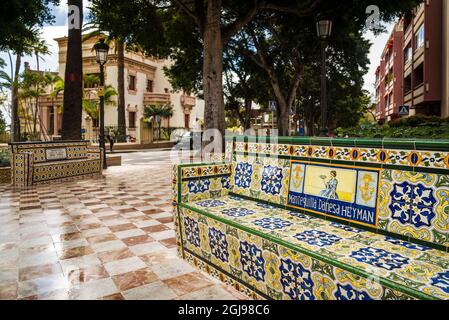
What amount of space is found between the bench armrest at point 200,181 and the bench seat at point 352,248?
0.39m

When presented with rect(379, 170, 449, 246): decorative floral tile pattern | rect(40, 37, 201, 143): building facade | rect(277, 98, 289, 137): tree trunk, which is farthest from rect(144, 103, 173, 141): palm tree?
rect(379, 170, 449, 246): decorative floral tile pattern

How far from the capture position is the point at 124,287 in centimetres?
283

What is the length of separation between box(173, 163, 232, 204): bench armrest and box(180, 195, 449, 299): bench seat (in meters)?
0.39

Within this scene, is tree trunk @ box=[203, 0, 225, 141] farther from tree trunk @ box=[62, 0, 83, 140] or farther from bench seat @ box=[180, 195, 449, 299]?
bench seat @ box=[180, 195, 449, 299]

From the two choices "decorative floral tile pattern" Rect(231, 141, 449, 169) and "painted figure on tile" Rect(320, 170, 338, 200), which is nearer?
"decorative floral tile pattern" Rect(231, 141, 449, 169)

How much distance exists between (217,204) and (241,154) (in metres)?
0.65

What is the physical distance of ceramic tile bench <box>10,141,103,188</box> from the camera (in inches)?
326

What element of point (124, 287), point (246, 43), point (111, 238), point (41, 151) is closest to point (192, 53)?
point (246, 43)

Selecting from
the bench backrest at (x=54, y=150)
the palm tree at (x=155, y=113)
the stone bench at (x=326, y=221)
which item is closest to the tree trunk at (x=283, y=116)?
the bench backrest at (x=54, y=150)

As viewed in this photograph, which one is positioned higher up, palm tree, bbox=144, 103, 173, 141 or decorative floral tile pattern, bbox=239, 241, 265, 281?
palm tree, bbox=144, 103, 173, 141

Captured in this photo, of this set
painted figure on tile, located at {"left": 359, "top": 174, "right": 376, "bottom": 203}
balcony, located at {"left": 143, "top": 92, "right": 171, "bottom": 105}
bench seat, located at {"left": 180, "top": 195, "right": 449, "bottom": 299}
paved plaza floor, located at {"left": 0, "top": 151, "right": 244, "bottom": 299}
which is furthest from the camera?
balcony, located at {"left": 143, "top": 92, "right": 171, "bottom": 105}

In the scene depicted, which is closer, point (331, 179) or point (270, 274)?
point (270, 274)

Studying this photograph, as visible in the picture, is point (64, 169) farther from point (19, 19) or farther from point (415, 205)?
point (415, 205)
